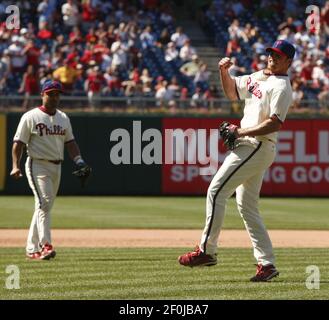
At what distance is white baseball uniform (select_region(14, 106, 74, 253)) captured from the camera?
11430 mm

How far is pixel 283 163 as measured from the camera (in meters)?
24.4

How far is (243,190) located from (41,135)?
3.39 meters

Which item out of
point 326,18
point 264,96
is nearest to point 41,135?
point 264,96

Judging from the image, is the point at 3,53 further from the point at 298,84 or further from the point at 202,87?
the point at 298,84

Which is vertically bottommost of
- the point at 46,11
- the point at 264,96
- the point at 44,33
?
the point at 44,33

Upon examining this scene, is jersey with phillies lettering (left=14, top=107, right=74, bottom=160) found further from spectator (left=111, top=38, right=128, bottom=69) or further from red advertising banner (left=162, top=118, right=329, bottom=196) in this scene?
spectator (left=111, top=38, right=128, bottom=69)

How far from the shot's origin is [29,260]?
11117 mm

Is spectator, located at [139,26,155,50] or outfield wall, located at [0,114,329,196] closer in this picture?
outfield wall, located at [0,114,329,196]

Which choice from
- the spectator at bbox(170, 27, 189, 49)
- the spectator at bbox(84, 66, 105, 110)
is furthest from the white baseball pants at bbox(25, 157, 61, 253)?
the spectator at bbox(170, 27, 189, 49)

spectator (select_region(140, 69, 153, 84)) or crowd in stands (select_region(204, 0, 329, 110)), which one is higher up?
crowd in stands (select_region(204, 0, 329, 110))

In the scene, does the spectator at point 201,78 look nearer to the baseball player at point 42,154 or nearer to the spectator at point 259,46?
the spectator at point 259,46

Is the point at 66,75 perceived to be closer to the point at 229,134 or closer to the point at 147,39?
the point at 147,39
